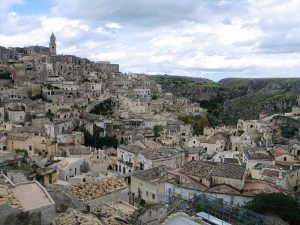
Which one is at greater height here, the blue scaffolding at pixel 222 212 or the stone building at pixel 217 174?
the blue scaffolding at pixel 222 212

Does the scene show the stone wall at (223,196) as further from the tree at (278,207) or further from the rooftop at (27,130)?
the rooftop at (27,130)

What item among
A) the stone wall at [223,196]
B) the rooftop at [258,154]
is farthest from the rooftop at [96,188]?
the rooftop at [258,154]

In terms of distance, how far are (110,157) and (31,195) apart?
2893 centimetres

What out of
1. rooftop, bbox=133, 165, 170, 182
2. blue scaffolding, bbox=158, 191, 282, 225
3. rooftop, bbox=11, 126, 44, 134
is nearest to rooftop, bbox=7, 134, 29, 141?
rooftop, bbox=11, 126, 44, 134

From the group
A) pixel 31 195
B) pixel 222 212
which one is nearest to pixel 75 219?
pixel 31 195

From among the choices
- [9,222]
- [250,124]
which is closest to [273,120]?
[250,124]

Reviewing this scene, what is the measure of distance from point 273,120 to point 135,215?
6204 centimetres

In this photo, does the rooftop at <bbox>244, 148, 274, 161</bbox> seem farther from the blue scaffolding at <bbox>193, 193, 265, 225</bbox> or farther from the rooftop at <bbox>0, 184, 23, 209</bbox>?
the rooftop at <bbox>0, 184, 23, 209</bbox>

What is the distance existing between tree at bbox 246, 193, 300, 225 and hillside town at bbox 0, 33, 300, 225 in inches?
99.4

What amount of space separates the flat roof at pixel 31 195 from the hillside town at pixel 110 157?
40 mm

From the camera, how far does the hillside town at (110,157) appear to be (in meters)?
15.2

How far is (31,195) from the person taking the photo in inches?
544

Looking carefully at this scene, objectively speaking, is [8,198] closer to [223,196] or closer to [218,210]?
[218,210]

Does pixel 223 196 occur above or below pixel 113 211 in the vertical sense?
below
